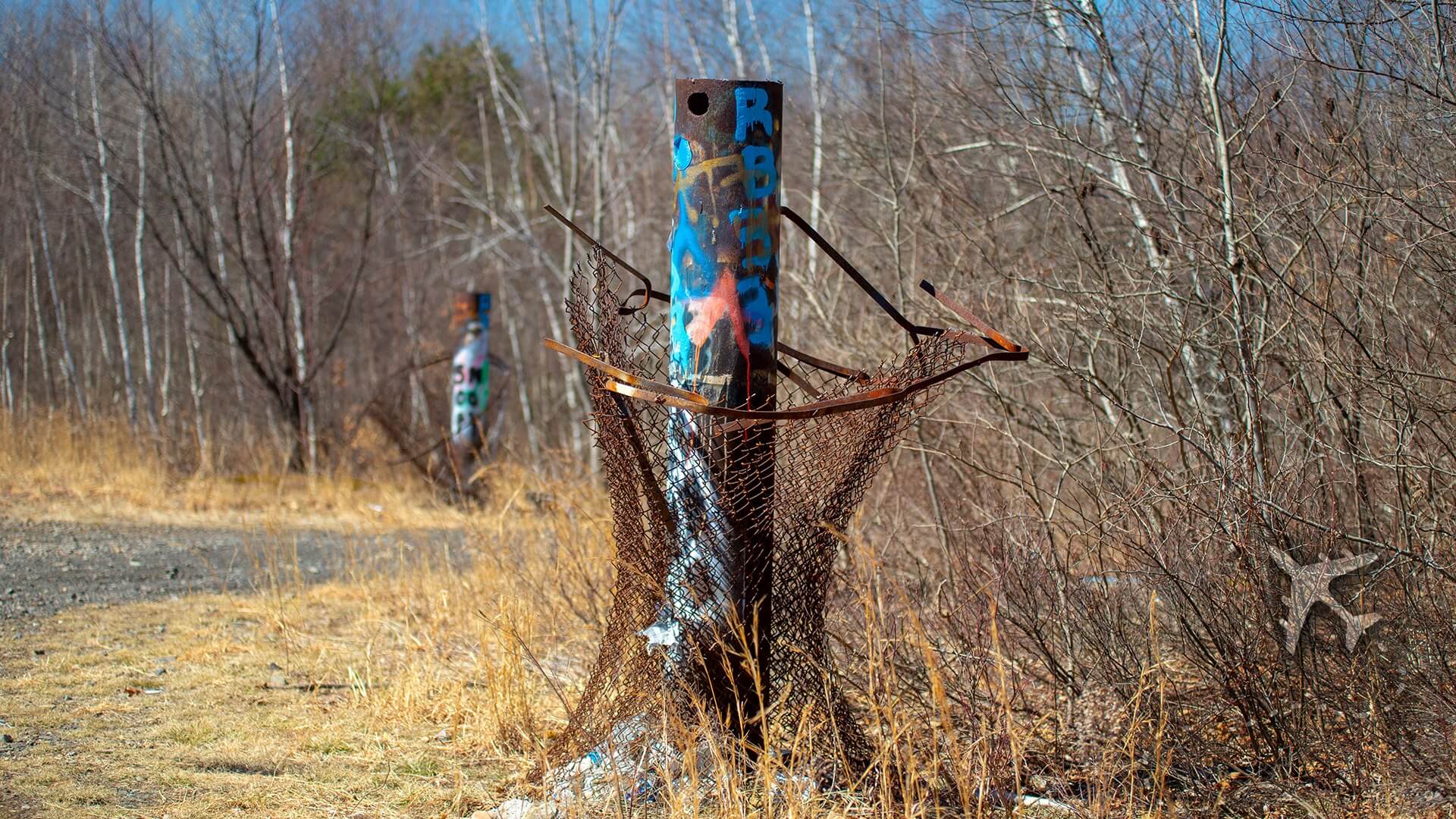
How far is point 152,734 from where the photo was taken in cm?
391

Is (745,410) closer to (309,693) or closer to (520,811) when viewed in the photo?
(520,811)

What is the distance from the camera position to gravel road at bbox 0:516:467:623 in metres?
6.39

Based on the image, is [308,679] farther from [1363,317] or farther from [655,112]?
[655,112]

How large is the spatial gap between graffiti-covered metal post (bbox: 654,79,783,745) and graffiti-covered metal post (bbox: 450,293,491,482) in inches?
318

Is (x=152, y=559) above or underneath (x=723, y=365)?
underneath

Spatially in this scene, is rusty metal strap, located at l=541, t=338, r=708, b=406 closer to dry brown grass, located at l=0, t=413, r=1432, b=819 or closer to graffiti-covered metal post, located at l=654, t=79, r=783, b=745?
graffiti-covered metal post, located at l=654, t=79, r=783, b=745

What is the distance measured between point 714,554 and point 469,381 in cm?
833

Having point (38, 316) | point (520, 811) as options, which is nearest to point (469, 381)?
point (38, 316)

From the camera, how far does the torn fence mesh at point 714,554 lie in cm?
302

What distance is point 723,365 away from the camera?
3.05 metres

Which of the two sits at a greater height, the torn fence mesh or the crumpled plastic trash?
the torn fence mesh

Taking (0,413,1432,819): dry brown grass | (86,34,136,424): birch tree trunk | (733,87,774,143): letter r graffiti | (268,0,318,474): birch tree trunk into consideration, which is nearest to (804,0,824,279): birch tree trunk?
(0,413,1432,819): dry brown grass

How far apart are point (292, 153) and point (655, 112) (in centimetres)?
512

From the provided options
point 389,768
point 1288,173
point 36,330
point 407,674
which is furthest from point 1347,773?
point 36,330
